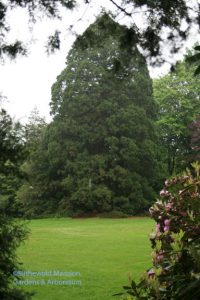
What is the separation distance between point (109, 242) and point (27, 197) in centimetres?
1434

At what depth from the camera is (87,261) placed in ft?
29.5

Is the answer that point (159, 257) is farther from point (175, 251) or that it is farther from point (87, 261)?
point (87, 261)

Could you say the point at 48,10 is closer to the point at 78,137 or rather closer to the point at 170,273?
the point at 170,273

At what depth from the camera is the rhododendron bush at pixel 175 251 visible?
2355 millimetres

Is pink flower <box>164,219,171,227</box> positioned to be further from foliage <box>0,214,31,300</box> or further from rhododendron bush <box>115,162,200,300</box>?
foliage <box>0,214,31,300</box>

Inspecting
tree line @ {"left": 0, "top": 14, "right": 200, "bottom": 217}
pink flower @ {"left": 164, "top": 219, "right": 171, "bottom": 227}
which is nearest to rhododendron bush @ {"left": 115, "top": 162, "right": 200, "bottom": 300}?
pink flower @ {"left": 164, "top": 219, "right": 171, "bottom": 227}

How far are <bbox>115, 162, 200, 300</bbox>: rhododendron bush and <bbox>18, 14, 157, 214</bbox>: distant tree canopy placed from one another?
65.4 ft

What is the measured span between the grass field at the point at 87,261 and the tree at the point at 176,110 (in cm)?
1822

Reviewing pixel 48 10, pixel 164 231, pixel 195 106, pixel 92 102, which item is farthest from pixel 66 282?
pixel 195 106

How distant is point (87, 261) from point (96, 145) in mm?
17360

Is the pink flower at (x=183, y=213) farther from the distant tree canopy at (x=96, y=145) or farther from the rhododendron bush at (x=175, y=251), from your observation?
the distant tree canopy at (x=96, y=145)

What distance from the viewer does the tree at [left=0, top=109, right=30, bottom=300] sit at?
136 inches

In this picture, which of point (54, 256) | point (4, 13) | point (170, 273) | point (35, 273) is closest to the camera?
point (170, 273)

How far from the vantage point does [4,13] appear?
391 centimetres
